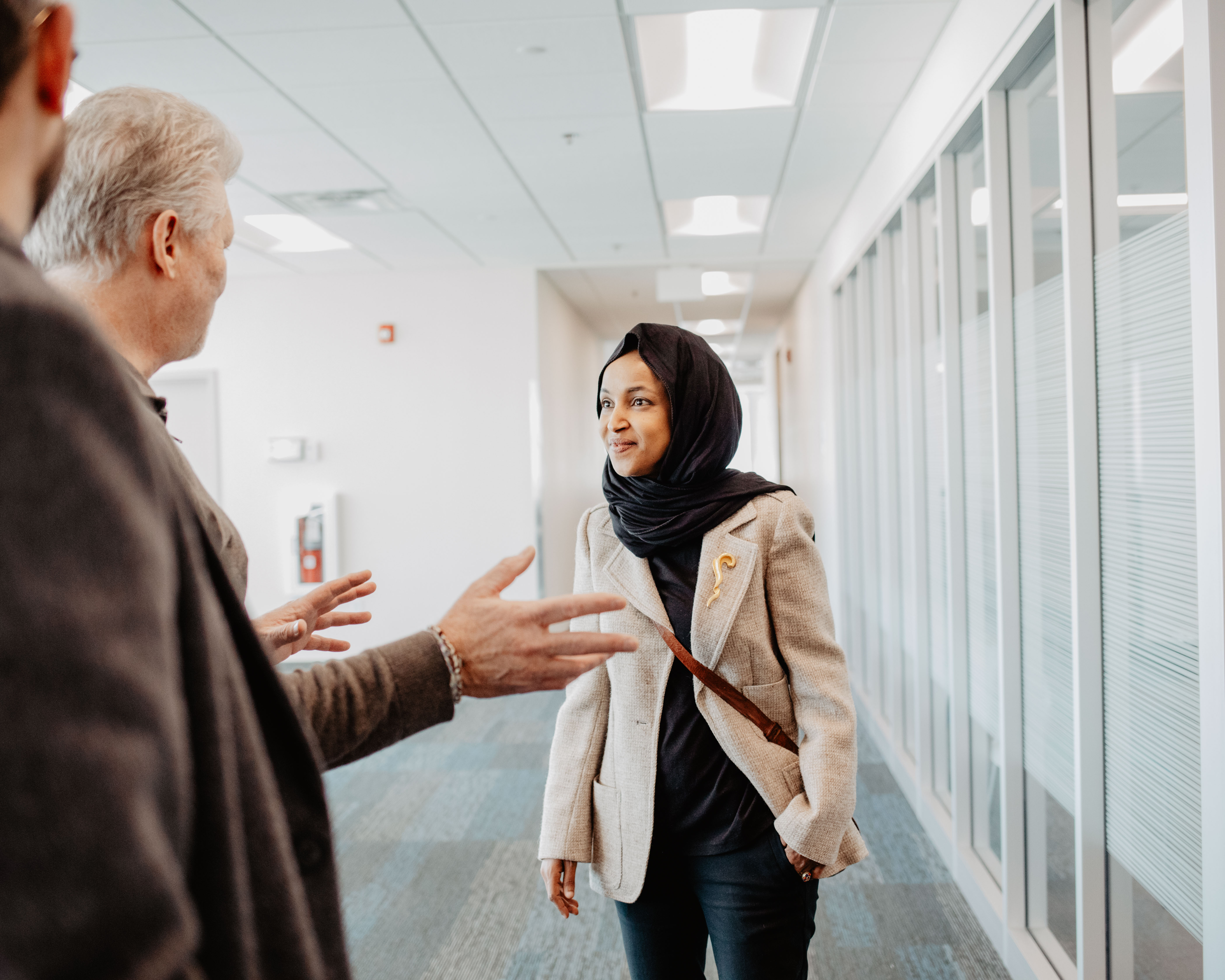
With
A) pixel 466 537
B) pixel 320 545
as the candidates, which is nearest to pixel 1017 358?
pixel 466 537

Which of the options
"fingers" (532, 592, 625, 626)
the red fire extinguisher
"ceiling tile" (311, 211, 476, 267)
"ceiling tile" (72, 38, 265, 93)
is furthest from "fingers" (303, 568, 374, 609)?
the red fire extinguisher

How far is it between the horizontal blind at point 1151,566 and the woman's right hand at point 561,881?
3.40ft

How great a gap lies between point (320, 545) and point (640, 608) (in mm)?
5206

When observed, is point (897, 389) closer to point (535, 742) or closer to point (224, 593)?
point (535, 742)

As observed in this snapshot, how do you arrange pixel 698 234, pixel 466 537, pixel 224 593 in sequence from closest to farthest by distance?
pixel 224 593 → pixel 698 234 → pixel 466 537

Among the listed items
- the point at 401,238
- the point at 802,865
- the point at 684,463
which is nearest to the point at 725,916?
the point at 802,865

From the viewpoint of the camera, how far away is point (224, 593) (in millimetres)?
573

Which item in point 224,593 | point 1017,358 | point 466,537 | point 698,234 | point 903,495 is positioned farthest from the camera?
point 466,537

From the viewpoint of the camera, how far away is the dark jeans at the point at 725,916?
49.6 inches

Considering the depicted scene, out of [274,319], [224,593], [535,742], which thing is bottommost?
[535,742]

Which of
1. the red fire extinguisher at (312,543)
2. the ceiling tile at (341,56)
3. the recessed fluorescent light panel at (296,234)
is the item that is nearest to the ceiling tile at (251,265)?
the recessed fluorescent light panel at (296,234)

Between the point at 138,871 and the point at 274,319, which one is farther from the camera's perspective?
the point at 274,319

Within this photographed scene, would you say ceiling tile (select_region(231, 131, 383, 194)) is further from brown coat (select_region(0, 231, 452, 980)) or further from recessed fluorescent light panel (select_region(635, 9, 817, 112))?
brown coat (select_region(0, 231, 452, 980))

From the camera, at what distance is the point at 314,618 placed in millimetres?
1217
